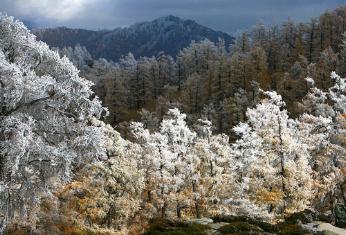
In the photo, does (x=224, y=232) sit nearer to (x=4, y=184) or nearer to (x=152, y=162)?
(x=4, y=184)

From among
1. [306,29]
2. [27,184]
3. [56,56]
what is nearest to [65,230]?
[27,184]

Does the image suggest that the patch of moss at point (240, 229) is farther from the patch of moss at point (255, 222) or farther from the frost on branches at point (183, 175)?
the frost on branches at point (183, 175)

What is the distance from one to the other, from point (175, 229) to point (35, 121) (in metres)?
8.07

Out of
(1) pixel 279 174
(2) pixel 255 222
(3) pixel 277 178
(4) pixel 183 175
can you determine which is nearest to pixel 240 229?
(2) pixel 255 222

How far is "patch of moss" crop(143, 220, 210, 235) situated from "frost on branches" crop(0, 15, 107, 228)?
14.0 ft

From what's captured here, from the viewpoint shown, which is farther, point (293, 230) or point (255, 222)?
point (255, 222)

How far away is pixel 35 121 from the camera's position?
823 inches

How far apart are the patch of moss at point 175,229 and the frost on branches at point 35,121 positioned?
425 cm

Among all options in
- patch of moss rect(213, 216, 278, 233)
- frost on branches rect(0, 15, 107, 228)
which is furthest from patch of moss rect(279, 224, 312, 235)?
frost on branches rect(0, 15, 107, 228)

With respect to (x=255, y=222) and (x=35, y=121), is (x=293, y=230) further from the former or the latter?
(x=35, y=121)

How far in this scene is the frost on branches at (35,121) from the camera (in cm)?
1825

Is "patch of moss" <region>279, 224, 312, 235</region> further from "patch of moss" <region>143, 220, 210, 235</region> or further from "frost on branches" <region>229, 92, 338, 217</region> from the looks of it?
"frost on branches" <region>229, 92, 338, 217</region>

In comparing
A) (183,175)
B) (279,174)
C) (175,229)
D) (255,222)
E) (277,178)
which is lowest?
(175,229)

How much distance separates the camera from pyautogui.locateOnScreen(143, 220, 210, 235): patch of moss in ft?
65.0
